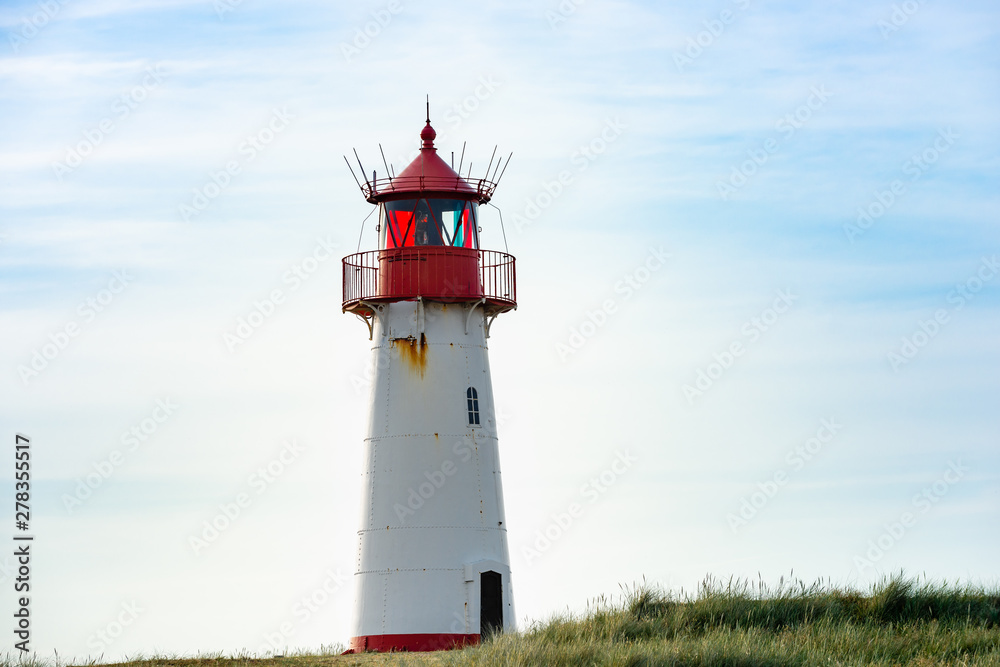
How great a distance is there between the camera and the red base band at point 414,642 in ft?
84.2

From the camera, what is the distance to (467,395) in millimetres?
27188

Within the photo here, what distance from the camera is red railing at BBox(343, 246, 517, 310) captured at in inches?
1069

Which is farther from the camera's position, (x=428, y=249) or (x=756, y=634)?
(x=428, y=249)

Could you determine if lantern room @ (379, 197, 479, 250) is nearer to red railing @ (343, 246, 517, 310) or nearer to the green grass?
red railing @ (343, 246, 517, 310)

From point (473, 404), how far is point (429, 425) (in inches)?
38.9

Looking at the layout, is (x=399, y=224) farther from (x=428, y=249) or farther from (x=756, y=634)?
(x=756, y=634)

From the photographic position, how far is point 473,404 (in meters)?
27.2

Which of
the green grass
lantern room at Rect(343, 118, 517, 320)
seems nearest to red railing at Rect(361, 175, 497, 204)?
lantern room at Rect(343, 118, 517, 320)

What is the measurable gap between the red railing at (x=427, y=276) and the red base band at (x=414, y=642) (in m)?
6.25

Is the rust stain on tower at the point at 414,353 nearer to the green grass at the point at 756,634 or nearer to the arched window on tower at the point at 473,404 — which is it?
the arched window on tower at the point at 473,404

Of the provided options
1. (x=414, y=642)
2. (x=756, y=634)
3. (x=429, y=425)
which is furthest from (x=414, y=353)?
(x=756, y=634)

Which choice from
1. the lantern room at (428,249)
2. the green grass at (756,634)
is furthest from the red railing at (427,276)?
the green grass at (756,634)

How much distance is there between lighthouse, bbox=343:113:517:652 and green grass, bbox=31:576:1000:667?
15.1 feet

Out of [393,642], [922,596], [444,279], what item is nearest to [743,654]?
[922,596]
